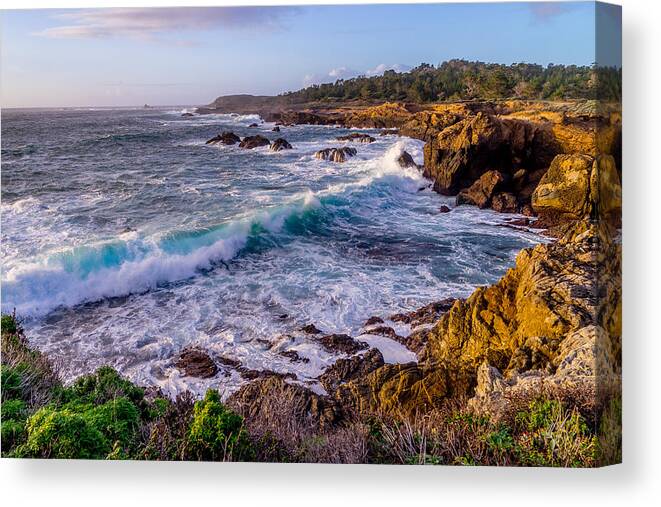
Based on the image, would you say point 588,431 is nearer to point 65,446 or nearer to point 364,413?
point 364,413

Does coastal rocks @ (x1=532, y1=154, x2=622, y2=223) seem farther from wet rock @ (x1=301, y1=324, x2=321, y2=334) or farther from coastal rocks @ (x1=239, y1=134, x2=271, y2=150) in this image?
coastal rocks @ (x1=239, y1=134, x2=271, y2=150)

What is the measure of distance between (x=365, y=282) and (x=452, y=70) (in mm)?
2291

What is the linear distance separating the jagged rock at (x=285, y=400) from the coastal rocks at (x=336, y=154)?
2.48m

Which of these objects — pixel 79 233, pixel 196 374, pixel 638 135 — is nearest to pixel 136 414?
pixel 196 374

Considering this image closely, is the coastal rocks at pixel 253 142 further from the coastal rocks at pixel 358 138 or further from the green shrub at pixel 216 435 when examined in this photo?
the green shrub at pixel 216 435

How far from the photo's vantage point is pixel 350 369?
745 centimetres

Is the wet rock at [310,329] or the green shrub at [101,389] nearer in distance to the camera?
the green shrub at [101,389]

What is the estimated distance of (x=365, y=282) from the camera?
25.6 feet

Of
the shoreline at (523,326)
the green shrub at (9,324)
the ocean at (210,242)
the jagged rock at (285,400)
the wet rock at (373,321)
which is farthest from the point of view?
the green shrub at (9,324)

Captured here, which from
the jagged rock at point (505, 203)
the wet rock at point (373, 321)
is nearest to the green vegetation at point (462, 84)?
the jagged rock at point (505, 203)

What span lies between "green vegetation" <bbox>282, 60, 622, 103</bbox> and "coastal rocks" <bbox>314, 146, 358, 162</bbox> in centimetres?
58

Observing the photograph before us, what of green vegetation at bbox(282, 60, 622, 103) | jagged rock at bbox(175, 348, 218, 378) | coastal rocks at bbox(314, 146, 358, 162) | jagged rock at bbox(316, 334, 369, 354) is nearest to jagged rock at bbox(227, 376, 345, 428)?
jagged rock at bbox(175, 348, 218, 378)

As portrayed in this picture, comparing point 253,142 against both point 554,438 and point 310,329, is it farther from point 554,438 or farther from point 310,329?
point 554,438

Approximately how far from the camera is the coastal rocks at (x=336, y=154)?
27.6 ft
